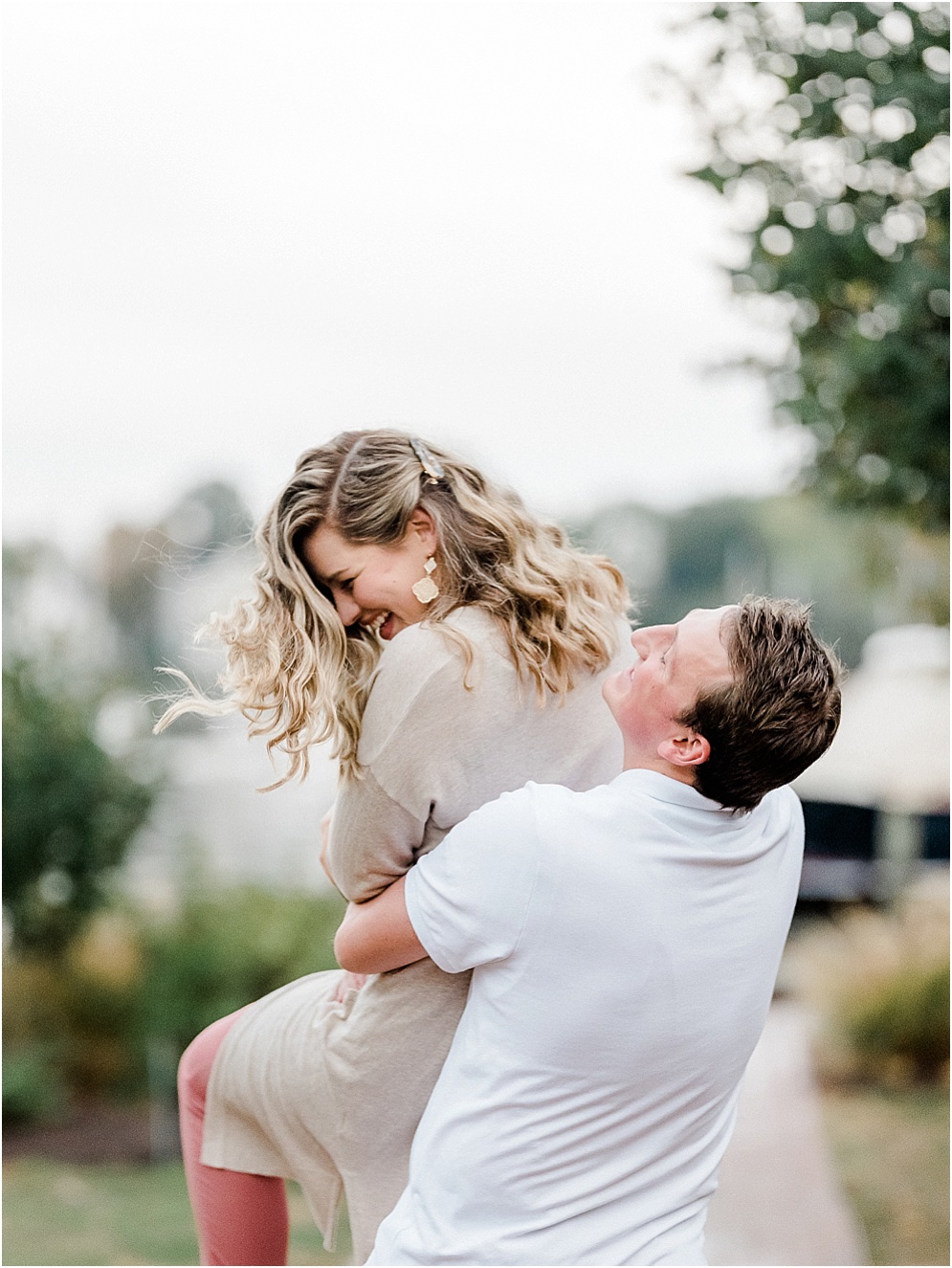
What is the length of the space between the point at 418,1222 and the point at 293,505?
0.87 meters

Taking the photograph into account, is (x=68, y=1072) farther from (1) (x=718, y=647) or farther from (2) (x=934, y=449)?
(1) (x=718, y=647)

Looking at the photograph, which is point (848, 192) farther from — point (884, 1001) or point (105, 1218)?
point (105, 1218)

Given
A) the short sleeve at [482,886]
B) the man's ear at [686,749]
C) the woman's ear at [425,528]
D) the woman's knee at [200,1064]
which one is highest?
the woman's ear at [425,528]

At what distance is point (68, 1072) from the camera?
5016 millimetres

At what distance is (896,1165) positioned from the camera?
472 centimetres

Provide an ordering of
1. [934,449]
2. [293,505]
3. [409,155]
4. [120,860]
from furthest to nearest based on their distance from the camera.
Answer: [120,860] < [409,155] < [934,449] < [293,505]

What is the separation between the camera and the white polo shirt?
50.1 inches

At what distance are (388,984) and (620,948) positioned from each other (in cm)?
40

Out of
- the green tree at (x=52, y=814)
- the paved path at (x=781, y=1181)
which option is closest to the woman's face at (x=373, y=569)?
the paved path at (x=781, y=1181)

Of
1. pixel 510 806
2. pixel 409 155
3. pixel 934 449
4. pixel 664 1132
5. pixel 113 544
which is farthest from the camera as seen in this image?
pixel 113 544

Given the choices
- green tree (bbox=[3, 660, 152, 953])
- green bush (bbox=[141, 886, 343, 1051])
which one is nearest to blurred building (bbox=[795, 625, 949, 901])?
green bush (bbox=[141, 886, 343, 1051])

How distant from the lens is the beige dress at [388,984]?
1457 millimetres

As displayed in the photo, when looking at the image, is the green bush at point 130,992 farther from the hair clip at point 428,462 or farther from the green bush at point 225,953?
the hair clip at point 428,462

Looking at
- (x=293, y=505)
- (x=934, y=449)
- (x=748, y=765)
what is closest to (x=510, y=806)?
(x=748, y=765)
